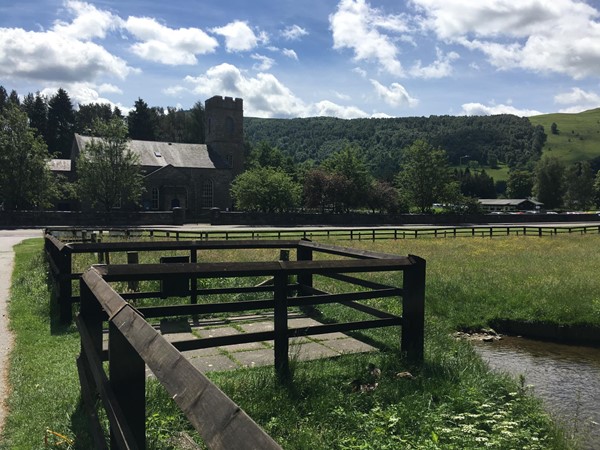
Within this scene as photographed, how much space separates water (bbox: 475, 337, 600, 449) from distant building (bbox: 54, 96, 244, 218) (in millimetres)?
49139

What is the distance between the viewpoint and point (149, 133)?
9144 centimetres

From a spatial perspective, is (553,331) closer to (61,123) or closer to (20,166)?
(20,166)

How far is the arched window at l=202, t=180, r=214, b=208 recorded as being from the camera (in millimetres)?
68750

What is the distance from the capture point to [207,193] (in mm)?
69188

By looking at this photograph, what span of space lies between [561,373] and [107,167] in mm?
49574

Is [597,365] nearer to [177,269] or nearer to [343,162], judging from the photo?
[177,269]

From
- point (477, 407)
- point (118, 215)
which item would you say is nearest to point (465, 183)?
point (118, 215)

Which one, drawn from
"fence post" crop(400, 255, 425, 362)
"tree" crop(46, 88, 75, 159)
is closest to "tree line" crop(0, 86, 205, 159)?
"tree" crop(46, 88, 75, 159)

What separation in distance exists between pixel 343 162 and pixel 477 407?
6514 centimetres

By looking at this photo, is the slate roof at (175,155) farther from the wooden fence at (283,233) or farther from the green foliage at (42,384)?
the green foliage at (42,384)

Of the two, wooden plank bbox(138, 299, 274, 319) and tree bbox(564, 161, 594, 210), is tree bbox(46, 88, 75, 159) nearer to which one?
wooden plank bbox(138, 299, 274, 319)

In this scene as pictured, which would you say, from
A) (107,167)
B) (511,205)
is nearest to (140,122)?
(107,167)

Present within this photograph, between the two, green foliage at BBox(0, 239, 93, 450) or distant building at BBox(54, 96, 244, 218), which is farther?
distant building at BBox(54, 96, 244, 218)

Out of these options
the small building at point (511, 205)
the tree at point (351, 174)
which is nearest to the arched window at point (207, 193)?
the tree at point (351, 174)
